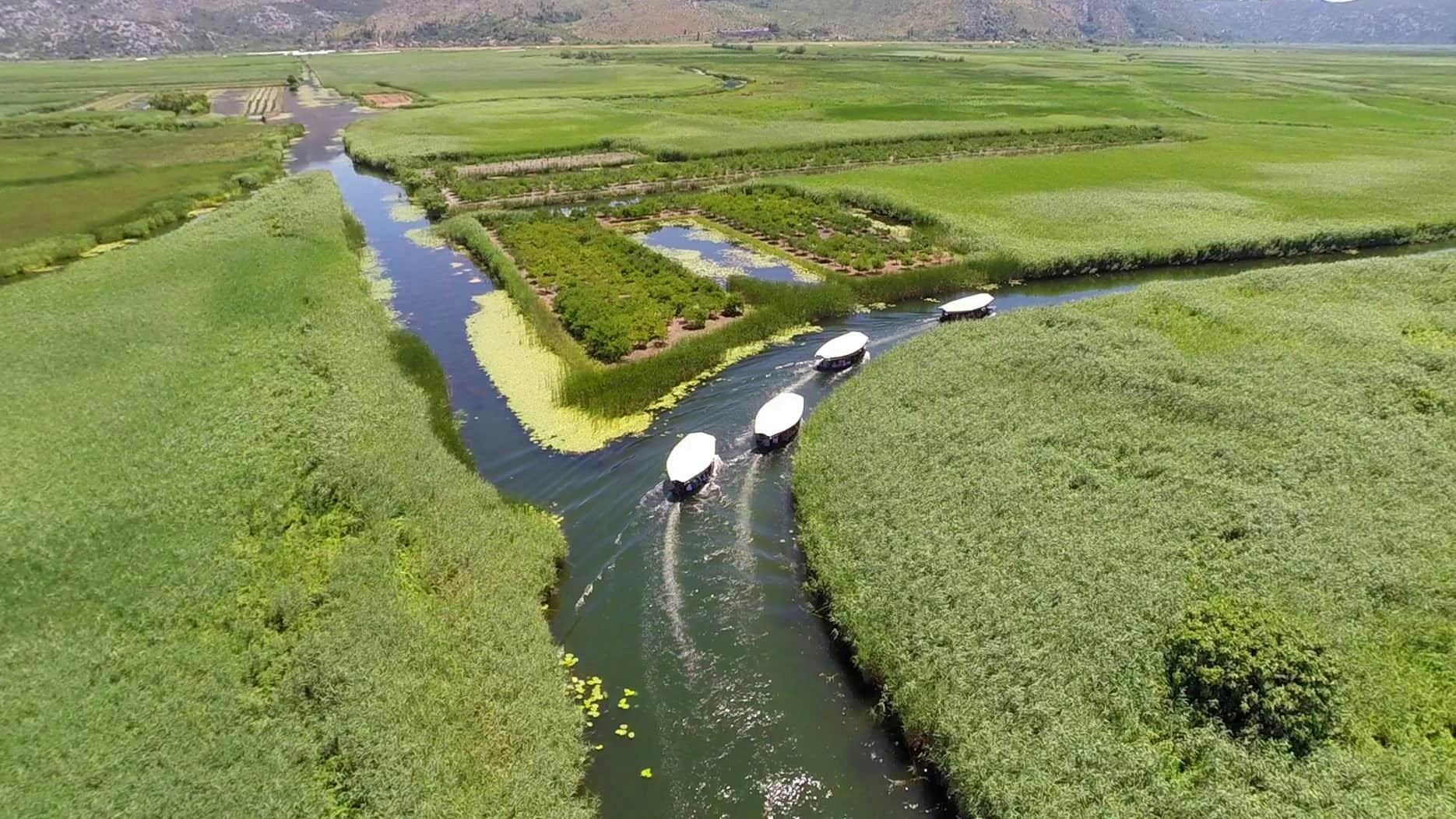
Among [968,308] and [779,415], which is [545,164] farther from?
[779,415]

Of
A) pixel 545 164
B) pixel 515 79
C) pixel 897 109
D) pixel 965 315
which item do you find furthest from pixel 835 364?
pixel 515 79

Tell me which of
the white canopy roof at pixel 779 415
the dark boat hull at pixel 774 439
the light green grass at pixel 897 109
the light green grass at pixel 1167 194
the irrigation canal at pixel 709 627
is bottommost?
the irrigation canal at pixel 709 627

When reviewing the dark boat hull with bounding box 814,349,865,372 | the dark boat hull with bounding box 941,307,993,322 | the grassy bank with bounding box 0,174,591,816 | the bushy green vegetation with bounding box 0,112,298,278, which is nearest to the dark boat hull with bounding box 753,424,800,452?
the dark boat hull with bounding box 814,349,865,372

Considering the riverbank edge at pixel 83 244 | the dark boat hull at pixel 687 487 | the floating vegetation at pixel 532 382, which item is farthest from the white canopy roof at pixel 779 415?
the riverbank edge at pixel 83 244

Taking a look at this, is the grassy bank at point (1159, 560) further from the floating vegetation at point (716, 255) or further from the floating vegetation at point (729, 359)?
the floating vegetation at point (716, 255)

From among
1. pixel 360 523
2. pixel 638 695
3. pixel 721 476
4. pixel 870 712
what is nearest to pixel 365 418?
pixel 360 523
